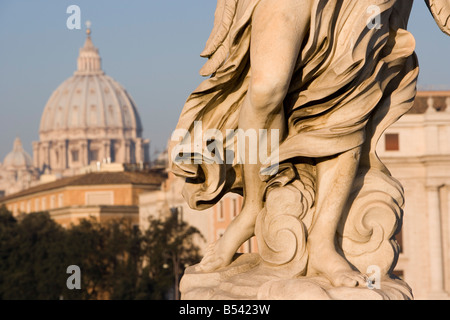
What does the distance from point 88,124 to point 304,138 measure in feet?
521

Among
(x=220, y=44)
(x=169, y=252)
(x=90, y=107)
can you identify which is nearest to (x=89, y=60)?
(x=90, y=107)

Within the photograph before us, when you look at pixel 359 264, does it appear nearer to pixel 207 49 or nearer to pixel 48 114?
pixel 207 49

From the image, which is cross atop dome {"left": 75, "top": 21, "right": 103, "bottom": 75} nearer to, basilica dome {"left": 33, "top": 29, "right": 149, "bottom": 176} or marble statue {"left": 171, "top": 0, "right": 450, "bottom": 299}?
basilica dome {"left": 33, "top": 29, "right": 149, "bottom": 176}

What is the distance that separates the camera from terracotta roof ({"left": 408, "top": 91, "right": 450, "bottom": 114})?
5372 centimetres

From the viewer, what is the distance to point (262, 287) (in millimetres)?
5688

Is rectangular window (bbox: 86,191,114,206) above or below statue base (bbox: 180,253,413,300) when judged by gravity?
above

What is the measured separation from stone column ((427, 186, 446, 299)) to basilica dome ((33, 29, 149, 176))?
104m

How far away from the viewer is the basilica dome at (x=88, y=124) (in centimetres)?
15962

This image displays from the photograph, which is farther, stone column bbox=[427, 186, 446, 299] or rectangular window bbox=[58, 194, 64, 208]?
rectangular window bbox=[58, 194, 64, 208]


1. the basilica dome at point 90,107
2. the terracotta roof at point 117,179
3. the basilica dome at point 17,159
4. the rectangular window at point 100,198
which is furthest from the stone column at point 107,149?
the rectangular window at point 100,198

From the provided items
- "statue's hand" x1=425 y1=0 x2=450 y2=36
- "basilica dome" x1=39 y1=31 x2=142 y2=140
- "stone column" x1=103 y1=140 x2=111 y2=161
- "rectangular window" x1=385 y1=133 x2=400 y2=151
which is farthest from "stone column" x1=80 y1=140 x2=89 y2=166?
"statue's hand" x1=425 y1=0 x2=450 y2=36

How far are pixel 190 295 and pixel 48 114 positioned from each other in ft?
542
